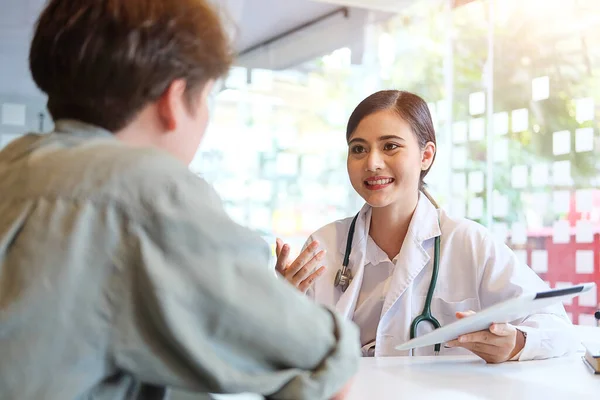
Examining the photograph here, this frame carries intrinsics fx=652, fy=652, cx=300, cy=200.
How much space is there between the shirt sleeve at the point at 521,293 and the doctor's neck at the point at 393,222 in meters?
0.22

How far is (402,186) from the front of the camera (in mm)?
1770

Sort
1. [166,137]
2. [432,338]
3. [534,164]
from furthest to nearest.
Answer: [534,164], [432,338], [166,137]

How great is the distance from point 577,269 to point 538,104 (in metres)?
1.01

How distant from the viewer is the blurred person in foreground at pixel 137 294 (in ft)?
1.71

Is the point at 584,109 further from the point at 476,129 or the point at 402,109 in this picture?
the point at 402,109

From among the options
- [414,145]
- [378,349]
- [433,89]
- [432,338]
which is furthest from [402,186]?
[433,89]

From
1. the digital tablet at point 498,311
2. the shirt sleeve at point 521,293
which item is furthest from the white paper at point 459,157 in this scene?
the digital tablet at point 498,311

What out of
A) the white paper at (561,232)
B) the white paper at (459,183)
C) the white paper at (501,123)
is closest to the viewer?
the white paper at (561,232)

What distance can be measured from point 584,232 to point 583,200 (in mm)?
181

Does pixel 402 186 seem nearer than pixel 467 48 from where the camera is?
Yes

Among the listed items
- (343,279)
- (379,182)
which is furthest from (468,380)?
(379,182)

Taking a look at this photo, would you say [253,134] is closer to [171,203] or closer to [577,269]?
[577,269]

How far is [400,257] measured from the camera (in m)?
1.66

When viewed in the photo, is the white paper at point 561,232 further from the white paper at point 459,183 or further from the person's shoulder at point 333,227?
the person's shoulder at point 333,227
